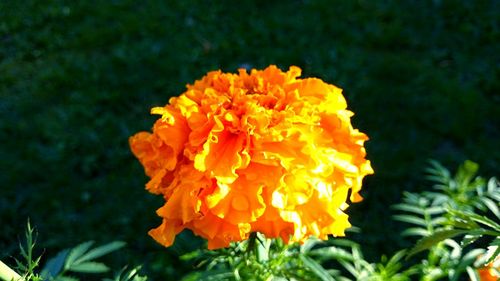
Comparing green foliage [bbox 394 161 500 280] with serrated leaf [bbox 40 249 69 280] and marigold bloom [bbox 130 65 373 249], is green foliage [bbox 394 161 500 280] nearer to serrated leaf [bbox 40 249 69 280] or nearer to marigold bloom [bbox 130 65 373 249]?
marigold bloom [bbox 130 65 373 249]

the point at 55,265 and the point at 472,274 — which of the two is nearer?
the point at 55,265

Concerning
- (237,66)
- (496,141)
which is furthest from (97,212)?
(496,141)

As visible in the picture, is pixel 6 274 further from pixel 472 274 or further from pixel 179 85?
pixel 179 85

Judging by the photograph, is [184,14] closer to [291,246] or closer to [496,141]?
[496,141]

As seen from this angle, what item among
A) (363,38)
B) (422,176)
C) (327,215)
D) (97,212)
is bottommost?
(97,212)

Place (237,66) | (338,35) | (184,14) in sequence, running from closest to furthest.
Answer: (237,66), (338,35), (184,14)

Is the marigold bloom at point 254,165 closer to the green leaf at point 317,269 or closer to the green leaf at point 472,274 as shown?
the green leaf at point 317,269

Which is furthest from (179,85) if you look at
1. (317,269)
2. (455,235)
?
(455,235)
